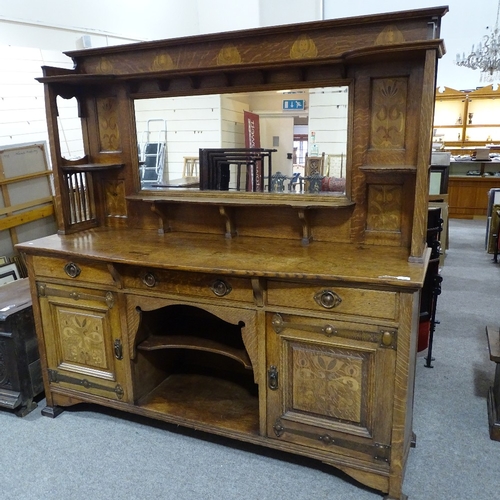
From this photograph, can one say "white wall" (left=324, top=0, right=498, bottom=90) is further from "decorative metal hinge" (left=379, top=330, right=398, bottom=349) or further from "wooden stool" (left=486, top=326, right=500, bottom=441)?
"decorative metal hinge" (left=379, top=330, right=398, bottom=349)

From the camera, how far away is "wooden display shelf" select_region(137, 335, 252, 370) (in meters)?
2.14

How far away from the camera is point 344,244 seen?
2.19 metres

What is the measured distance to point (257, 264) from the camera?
74.1 inches

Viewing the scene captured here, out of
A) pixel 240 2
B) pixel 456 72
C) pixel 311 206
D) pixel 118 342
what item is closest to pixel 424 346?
pixel 311 206

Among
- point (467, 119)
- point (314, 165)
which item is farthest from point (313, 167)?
point (467, 119)

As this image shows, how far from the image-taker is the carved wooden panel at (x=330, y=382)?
183 centimetres

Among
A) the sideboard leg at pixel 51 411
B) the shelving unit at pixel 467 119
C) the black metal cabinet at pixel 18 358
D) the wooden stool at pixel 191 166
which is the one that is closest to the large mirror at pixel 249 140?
the wooden stool at pixel 191 166

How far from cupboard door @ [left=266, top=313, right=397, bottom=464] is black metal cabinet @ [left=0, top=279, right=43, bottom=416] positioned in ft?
4.67

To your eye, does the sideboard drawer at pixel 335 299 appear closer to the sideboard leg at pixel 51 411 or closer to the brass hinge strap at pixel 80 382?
the brass hinge strap at pixel 80 382

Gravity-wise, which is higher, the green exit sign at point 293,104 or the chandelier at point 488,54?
the chandelier at point 488,54

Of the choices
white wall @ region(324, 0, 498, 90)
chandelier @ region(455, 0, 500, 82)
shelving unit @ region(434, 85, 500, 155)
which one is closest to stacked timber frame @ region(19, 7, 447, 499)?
white wall @ region(324, 0, 498, 90)

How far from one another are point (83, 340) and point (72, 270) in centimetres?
39

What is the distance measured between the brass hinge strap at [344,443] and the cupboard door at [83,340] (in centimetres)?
84

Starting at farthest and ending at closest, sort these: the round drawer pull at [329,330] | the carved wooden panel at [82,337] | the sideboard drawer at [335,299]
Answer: the carved wooden panel at [82,337] < the round drawer pull at [329,330] < the sideboard drawer at [335,299]
